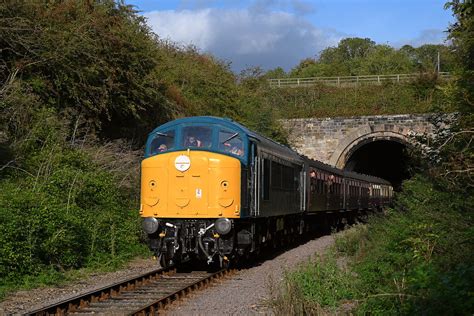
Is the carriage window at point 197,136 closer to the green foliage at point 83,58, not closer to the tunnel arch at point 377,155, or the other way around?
the green foliage at point 83,58

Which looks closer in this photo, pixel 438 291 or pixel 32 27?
pixel 438 291

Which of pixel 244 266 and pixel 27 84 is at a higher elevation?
pixel 27 84

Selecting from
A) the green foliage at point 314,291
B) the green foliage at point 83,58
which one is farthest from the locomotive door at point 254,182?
the green foliage at point 83,58

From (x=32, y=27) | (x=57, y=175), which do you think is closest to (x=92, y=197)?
(x=57, y=175)

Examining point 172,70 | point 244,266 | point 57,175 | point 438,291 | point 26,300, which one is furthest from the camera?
point 172,70

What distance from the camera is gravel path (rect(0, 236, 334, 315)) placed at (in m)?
10.0

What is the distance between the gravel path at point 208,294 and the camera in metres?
10.0

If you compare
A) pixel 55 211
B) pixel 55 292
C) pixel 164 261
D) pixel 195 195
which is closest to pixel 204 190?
pixel 195 195

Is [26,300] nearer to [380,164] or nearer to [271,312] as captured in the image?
[271,312]

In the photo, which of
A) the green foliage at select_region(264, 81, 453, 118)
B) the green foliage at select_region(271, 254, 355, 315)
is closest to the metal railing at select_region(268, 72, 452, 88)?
the green foliage at select_region(264, 81, 453, 118)

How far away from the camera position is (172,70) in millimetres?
35312

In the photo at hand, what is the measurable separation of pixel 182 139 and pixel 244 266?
11.8ft

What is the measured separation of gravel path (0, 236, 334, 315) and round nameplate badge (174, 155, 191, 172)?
99.1 inches

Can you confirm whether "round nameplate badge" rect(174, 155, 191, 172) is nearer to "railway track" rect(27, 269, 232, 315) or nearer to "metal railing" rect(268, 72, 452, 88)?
"railway track" rect(27, 269, 232, 315)
